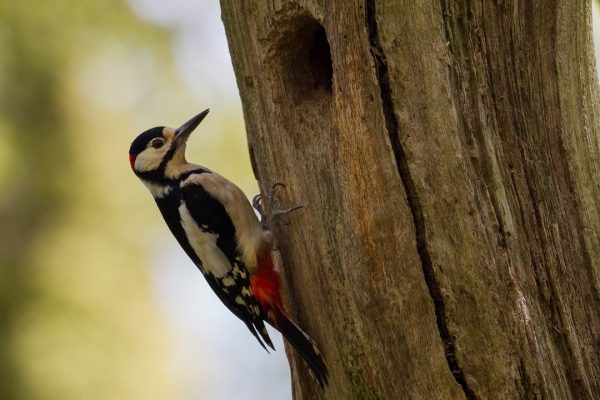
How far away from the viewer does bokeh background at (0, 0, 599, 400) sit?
6.96 m

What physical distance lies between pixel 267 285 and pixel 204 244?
0.62 meters

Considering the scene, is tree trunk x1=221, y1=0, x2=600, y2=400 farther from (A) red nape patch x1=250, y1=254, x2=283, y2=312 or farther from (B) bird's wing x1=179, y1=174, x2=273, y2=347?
(B) bird's wing x1=179, y1=174, x2=273, y2=347

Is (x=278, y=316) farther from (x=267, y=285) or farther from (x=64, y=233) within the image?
(x=64, y=233)

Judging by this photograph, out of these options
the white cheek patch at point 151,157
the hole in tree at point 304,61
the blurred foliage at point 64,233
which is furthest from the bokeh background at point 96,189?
the hole in tree at point 304,61

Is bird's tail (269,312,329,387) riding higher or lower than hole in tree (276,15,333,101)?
lower

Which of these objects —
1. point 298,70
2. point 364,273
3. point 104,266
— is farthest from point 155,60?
point 364,273

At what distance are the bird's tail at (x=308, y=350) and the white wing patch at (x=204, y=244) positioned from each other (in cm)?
97

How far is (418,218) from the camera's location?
3291 mm

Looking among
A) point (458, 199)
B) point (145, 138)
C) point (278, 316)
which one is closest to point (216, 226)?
point (145, 138)

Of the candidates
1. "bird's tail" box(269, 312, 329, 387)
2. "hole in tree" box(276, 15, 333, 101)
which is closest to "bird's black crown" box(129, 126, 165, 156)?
"hole in tree" box(276, 15, 333, 101)

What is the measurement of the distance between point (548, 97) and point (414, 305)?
39.8 inches

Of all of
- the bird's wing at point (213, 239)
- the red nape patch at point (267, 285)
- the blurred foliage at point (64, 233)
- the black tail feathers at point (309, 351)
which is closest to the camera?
the black tail feathers at point (309, 351)

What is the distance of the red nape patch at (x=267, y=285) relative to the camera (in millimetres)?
4305

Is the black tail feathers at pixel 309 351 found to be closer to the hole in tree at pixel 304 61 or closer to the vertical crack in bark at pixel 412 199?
the vertical crack in bark at pixel 412 199
